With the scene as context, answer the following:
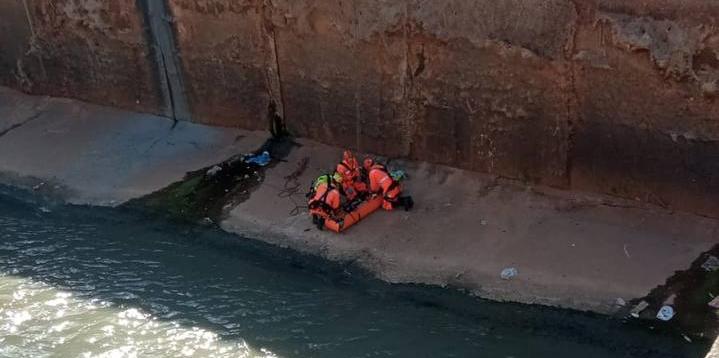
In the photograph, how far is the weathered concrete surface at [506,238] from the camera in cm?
791

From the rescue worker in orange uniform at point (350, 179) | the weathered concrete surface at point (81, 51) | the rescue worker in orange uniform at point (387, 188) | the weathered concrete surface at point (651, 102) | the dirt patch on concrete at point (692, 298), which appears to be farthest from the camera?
the weathered concrete surface at point (81, 51)

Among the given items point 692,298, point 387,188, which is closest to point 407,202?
point 387,188

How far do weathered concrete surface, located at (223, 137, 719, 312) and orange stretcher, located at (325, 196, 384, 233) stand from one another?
71mm

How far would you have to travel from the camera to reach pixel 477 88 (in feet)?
29.6

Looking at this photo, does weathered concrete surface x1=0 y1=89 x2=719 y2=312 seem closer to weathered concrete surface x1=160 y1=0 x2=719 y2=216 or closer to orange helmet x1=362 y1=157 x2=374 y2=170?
weathered concrete surface x1=160 y1=0 x2=719 y2=216

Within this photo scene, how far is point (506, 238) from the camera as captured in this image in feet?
28.1

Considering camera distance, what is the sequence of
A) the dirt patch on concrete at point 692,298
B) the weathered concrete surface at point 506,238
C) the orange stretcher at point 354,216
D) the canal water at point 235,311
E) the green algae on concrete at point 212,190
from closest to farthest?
the dirt patch on concrete at point 692,298 → the canal water at point 235,311 → the weathered concrete surface at point 506,238 → the orange stretcher at point 354,216 → the green algae on concrete at point 212,190

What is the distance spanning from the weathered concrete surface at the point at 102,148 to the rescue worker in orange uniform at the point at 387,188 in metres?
2.02

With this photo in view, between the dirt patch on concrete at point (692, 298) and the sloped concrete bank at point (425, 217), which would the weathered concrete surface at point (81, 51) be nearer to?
the sloped concrete bank at point (425, 217)

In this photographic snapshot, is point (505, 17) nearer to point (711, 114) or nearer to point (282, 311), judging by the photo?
point (711, 114)

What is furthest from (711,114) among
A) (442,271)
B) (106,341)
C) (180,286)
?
(106,341)

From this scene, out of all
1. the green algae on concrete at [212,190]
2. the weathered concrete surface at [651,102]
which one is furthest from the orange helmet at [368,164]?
the weathered concrete surface at [651,102]

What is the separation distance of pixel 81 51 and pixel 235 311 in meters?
5.19

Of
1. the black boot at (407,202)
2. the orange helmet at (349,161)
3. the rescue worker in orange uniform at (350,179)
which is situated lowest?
the black boot at (407,202)
